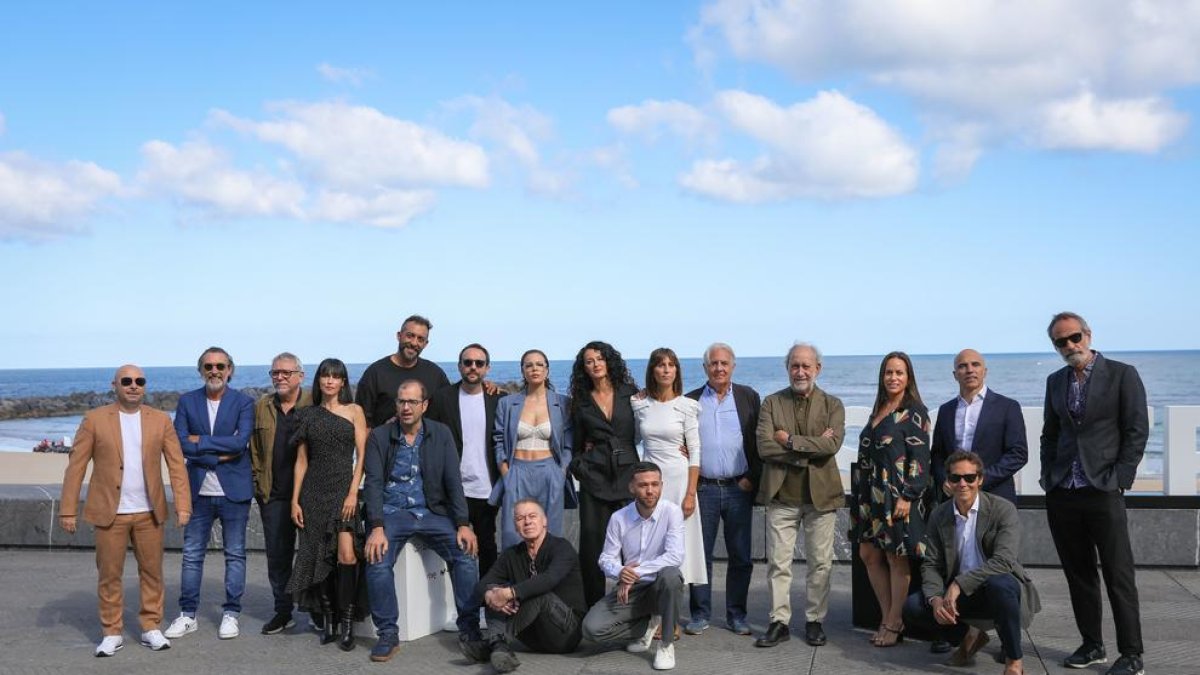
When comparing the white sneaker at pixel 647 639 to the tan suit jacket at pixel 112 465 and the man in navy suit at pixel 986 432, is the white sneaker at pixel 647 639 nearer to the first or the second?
the man in navy suit at pixel 986 432

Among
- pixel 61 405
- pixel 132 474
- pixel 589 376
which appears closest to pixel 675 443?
pixel 589 376

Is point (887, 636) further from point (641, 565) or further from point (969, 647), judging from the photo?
point (641, 565)

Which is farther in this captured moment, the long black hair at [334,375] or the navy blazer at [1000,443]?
the long black hair at [334,375]

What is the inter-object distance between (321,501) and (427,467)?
23.9 inches

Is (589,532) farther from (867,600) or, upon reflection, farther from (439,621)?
(867,600)

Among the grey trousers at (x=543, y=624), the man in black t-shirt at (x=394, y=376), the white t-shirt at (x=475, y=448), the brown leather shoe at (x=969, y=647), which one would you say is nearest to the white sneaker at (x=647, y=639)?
the grey trousers at (x=543, y=624)

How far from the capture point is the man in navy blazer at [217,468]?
6551 mm

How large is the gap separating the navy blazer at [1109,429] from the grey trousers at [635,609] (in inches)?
77.6

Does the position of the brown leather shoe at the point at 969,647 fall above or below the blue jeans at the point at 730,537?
below

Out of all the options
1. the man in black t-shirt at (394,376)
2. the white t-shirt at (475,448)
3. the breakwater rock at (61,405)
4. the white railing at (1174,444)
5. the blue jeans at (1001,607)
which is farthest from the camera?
the breakwater rock at (61,405)

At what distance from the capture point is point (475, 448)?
684 centimetres

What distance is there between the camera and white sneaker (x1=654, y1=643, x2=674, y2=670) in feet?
19.2

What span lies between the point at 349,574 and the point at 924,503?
3070 millimetres

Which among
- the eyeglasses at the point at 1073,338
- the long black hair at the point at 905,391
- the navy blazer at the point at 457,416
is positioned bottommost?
the navy blazer at the point at 457,416
